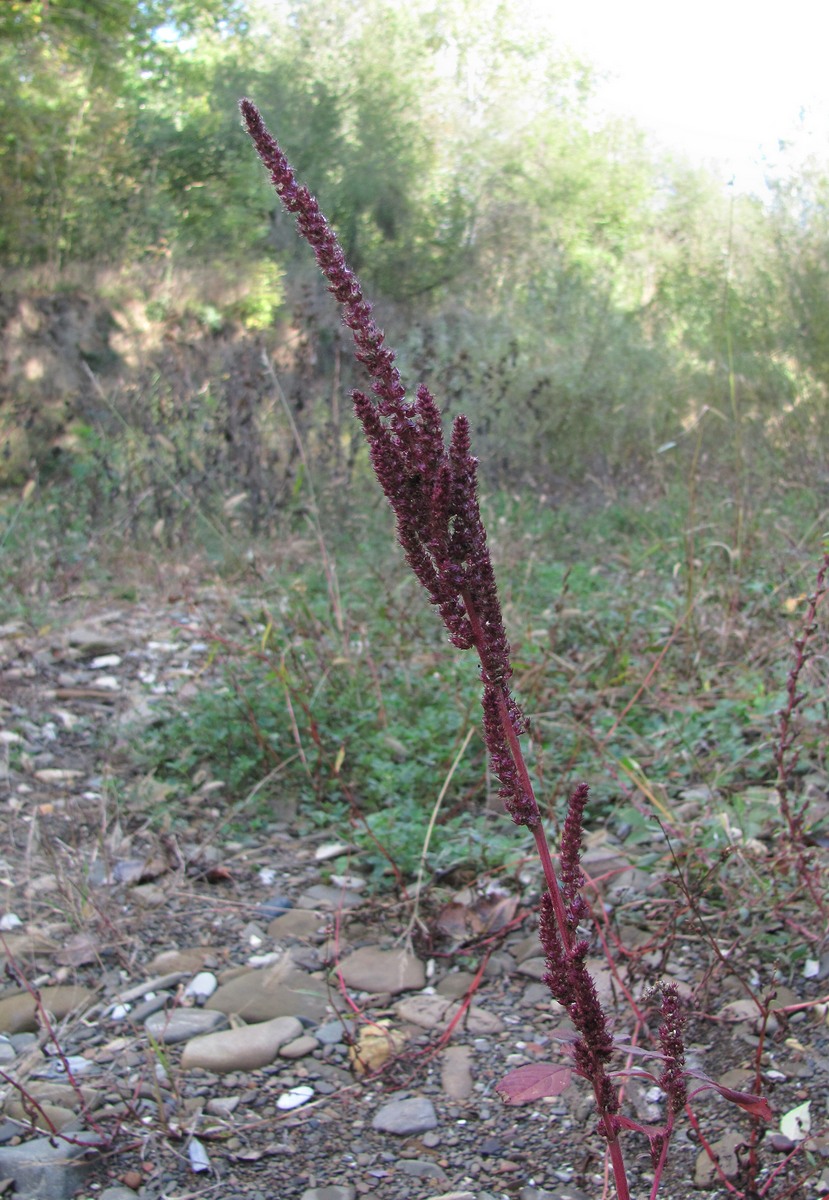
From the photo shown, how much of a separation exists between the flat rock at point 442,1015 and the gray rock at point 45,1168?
2.36 feet

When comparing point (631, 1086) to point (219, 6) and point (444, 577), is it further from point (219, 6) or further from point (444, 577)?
point (219, 6)

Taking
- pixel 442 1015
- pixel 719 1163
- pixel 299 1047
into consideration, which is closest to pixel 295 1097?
pixel 299 1047

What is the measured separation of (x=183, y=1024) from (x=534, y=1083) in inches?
52.7

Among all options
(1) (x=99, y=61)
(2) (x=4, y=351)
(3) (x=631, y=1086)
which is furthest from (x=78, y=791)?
(1) (x=99, y=61)

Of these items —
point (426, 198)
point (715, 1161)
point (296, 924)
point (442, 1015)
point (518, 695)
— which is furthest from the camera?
point (426, 198)

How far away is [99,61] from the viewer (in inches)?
675

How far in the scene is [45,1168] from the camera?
1.75 metres

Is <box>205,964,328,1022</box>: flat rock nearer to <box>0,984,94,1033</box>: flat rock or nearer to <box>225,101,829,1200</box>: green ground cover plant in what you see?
<box>0,984,94,1033</box>: flat rock

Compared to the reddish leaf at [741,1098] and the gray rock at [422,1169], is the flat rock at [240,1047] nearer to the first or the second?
the gray rock at [422,1169]

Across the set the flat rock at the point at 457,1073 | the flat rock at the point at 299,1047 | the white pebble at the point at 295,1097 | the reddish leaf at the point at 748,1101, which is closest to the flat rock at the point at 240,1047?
the flat rock at the point at 299,1047

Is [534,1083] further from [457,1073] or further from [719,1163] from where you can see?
[457,1073]

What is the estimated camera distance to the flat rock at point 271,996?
2314mm

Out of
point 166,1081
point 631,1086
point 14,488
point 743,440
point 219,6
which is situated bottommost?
point 631,1086

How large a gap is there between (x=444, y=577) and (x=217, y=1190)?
1316 millimetres
